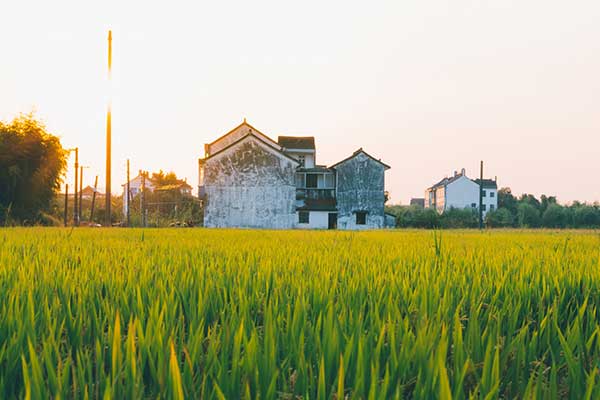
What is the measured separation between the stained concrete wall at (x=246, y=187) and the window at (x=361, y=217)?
666 cm

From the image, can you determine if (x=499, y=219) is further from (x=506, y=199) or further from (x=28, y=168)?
(x=28, y=168)

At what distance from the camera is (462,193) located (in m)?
77.4

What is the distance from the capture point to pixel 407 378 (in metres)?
1.16

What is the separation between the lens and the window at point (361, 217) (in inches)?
1592

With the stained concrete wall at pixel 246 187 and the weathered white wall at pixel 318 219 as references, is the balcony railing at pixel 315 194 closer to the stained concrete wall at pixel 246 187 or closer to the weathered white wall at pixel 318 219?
the weathered white wall at pixel 318 219

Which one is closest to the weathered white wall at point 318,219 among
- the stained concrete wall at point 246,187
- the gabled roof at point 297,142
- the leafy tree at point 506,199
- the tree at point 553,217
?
the stained concrete wall at point 246,187

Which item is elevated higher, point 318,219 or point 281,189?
point 281,189

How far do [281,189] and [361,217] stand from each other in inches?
306

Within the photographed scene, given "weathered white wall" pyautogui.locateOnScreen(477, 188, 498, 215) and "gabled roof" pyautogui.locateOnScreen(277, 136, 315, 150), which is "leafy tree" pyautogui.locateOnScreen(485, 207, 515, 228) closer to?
"weathered white wall" pyautogui.locateOnScreen(477, 188, 498, 215)

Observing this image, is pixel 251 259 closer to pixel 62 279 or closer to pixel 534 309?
pixel 62 279

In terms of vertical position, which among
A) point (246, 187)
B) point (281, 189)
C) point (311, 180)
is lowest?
point (281, 189)

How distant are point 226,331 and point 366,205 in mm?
39428

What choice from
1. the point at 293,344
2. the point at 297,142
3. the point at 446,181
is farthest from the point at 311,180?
the point at 446,181

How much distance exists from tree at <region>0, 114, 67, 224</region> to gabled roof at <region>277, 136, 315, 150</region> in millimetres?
20884
